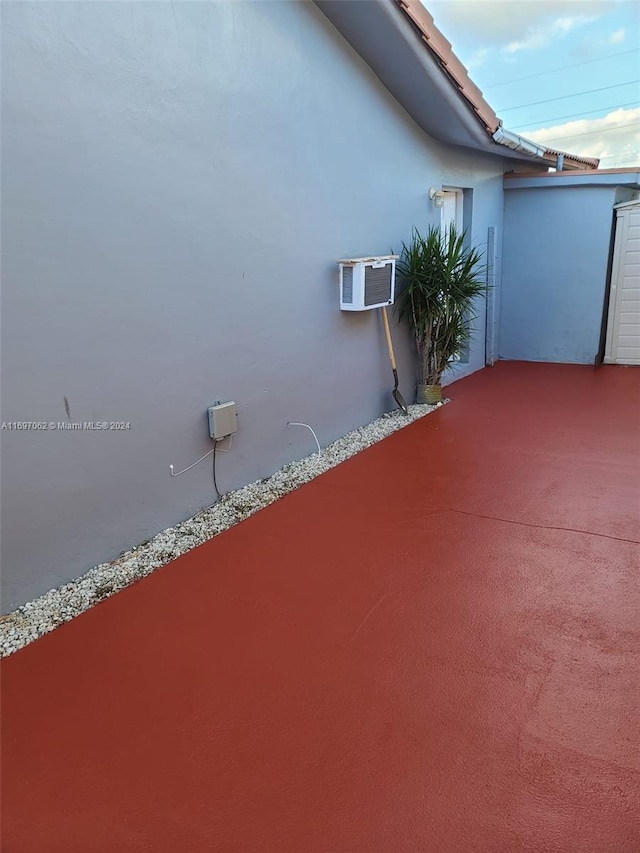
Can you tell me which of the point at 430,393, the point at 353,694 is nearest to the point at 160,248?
the point at 353,694

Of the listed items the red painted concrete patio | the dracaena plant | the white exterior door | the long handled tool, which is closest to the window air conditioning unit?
the long handled tool

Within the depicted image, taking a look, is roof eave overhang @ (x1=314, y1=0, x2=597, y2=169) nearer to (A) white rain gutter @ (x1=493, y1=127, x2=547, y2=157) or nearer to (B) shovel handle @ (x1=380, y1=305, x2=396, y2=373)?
(A) white rain gutter @ (x1=493, y1=127, x2=547, y2=157)

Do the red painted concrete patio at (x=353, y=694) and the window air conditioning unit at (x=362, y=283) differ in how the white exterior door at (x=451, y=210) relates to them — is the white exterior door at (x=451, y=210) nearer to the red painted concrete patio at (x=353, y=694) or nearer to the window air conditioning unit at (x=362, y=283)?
the window air conditioning unit at (x=362, y=283)

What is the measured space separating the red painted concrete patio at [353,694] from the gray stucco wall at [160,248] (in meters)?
0.72

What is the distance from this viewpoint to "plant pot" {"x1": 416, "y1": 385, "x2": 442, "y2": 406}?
24.0 ft

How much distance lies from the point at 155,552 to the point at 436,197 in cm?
616

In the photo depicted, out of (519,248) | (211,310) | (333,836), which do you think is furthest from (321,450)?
(519,248)

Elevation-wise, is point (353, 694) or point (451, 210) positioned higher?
point (451, 210)

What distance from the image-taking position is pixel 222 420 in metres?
4.29

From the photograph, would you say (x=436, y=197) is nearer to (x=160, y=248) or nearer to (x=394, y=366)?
(x=394, y=366)

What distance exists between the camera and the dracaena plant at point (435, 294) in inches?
259

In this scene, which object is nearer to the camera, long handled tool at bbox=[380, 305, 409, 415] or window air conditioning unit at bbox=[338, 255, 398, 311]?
window air conditioning unit at bbox=[338, 255, 398, 311]

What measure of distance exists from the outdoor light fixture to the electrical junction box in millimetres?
4690

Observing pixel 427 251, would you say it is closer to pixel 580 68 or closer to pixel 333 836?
pixel 333 836
